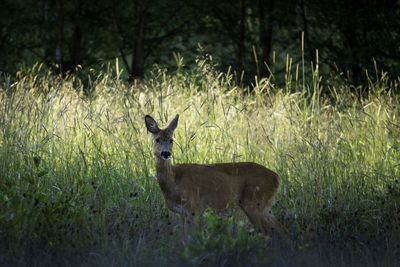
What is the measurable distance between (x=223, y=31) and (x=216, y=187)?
10882 mm

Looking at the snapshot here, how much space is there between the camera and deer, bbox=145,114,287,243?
5316 millimetres

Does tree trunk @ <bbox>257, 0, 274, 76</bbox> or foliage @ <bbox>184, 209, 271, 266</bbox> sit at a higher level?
tree trunk @ <bbox>257, 0, 274, 76</bbox>

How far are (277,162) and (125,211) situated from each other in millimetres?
2260

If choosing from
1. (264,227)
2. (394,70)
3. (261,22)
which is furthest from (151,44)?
(264,227)

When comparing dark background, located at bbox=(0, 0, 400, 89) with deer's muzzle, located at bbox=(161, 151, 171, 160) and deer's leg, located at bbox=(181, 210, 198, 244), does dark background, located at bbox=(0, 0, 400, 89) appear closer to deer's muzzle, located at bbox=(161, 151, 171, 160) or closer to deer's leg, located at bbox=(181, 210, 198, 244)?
deer's muzzle, located at bbox=(161, 151, 171, 160)

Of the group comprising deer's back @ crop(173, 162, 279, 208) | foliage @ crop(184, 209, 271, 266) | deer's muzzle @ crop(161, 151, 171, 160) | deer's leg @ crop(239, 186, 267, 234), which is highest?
deer's muzzle @ crop(161, 151, 171, 160)

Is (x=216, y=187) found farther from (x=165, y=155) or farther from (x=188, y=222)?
(x=165, y=155)

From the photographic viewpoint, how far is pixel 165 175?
538 centimetres

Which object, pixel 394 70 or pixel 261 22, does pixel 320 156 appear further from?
pixel 261 22

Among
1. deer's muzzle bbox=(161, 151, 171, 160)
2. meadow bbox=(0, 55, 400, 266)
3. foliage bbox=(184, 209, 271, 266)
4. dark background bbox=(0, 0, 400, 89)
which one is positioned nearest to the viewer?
foliage bbox=(184, 209, 271, 266)

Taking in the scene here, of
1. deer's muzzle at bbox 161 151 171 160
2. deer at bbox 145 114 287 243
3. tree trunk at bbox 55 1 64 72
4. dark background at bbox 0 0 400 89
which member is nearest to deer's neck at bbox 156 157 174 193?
deer at bbox 145 114 287 243

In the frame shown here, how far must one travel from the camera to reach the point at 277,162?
6.72 m

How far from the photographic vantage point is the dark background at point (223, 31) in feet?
44.5

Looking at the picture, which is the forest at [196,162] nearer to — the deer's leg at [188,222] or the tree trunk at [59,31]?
the deer's leg at [188,222]
